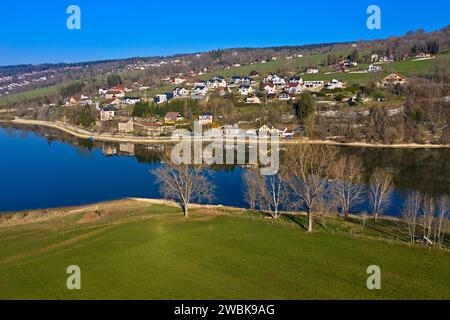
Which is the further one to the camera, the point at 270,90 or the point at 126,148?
the point at 270,90

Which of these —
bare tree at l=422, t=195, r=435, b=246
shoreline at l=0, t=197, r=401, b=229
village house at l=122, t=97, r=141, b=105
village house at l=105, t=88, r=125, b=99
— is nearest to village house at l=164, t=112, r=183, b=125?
village house at l=122, t=97, r=141, b=105

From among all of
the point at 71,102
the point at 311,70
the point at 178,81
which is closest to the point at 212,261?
the point at 311,70

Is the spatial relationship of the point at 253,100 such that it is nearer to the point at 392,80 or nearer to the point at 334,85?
the point at 334,85

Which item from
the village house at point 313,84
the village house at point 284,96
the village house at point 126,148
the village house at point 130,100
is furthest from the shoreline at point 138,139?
the village house at point 313,84

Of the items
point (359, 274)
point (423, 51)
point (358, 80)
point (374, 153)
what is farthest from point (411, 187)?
point (423, 51)

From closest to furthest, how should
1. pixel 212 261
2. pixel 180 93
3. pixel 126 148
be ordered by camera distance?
1. pixel 212 261
2. pixel 126 148
3. pixel 180 93
